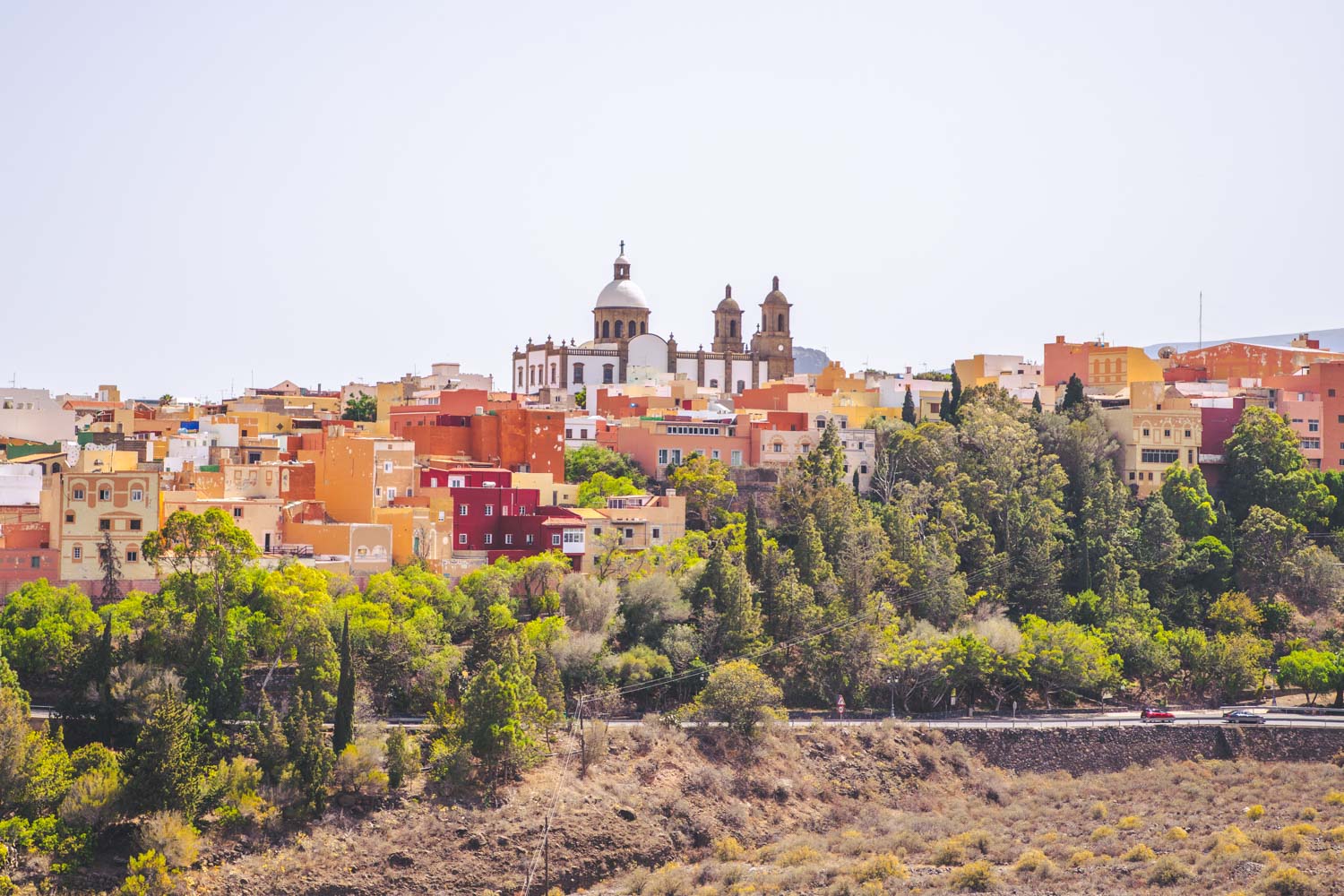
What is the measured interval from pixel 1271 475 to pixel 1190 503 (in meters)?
3.60

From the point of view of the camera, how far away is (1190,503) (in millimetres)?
61250

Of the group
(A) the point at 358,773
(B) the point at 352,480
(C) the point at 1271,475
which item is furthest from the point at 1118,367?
(A) the point at 358,773

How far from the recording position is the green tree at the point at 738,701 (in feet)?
154

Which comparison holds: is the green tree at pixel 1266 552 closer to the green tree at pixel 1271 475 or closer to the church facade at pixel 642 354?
the green tree at pixel 1271 475

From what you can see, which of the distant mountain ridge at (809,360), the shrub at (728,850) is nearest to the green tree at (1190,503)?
the shrub at (728,850)

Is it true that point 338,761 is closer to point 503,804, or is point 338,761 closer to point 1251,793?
point 503,804

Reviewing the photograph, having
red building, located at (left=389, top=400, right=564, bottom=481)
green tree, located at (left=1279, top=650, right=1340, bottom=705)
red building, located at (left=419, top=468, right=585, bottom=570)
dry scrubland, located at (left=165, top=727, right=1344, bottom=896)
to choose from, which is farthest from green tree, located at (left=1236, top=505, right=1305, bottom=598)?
red building, located at (left=389, top=400, right=564, bottom=481)

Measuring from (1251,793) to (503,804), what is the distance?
699 inches

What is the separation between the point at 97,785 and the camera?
3925cm

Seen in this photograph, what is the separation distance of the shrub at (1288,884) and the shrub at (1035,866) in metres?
4.41

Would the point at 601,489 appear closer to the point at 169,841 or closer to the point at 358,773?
the point at 358,773

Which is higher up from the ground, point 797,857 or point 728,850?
point 797,857

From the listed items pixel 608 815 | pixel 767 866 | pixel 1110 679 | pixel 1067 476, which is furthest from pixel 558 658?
pixel 1067 476

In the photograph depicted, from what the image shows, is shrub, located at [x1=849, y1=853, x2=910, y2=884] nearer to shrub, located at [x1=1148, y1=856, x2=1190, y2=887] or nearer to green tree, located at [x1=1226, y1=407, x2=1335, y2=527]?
shrub, located at [x1=1148, y1=856, x2=1190, y2=887]
